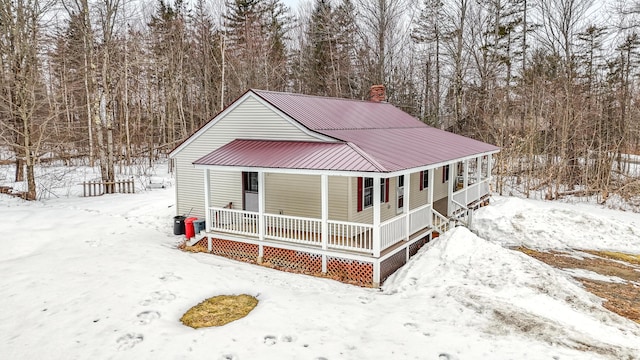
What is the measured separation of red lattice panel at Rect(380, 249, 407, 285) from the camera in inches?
441

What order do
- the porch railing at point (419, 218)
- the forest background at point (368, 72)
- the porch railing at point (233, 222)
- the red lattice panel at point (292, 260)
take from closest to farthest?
the red lattice panel at point (292, 260), the porch railing at point (419, 218), the porch railing at point (233, 222), the forest background at point (368, 72)

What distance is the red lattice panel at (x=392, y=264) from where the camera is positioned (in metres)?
11.2

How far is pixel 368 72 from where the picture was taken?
3269cm

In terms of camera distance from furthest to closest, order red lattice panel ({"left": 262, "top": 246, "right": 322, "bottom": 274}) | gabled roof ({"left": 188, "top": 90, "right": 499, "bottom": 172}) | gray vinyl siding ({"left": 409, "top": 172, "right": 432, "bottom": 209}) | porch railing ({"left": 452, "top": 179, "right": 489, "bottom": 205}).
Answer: porch railing ({"left": 452, "top": 179, "right": 489, "bottom": 205}), gray vinyl siding ({"left": 409, "top": 172, "right": 432, "bottom": 209}), red lattice panel ({"left": 262, "top": 246, "right": 322, "bottom": 274}), gabled roof ({"left": 188, "top": 90, "right": 499, "bottom": 172})

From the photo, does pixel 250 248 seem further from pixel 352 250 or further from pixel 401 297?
pixel 401 297

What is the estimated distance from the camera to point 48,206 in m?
18.4

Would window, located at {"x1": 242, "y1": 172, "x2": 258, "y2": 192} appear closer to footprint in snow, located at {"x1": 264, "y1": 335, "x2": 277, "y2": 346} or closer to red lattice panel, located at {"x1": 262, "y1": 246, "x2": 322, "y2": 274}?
red lattice panel, located at {"x1": 262, "y1": 246, "x2": 322, "y2": 274}

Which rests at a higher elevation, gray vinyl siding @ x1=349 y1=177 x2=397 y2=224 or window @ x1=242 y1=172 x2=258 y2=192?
window @ x1=242 y1=172 x2=258 y2=192

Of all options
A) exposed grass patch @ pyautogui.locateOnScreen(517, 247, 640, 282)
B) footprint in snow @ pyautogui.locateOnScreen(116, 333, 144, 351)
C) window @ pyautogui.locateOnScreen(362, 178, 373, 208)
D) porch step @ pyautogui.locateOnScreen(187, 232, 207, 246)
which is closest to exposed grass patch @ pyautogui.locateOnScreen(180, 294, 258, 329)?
footprint in snow @ pyautogui.locateOnScreen(116, 333, 144, 351)

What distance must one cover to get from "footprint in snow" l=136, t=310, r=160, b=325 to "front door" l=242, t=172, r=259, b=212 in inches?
242

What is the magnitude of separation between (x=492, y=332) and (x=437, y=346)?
1.21 m

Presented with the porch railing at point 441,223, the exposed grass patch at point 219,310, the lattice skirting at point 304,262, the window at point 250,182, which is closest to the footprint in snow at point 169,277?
the exposed grass patch at point 219,310

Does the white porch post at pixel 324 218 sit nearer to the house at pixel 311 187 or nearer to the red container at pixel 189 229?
the house at pixel 311 187

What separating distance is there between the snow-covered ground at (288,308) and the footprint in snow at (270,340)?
2cm
